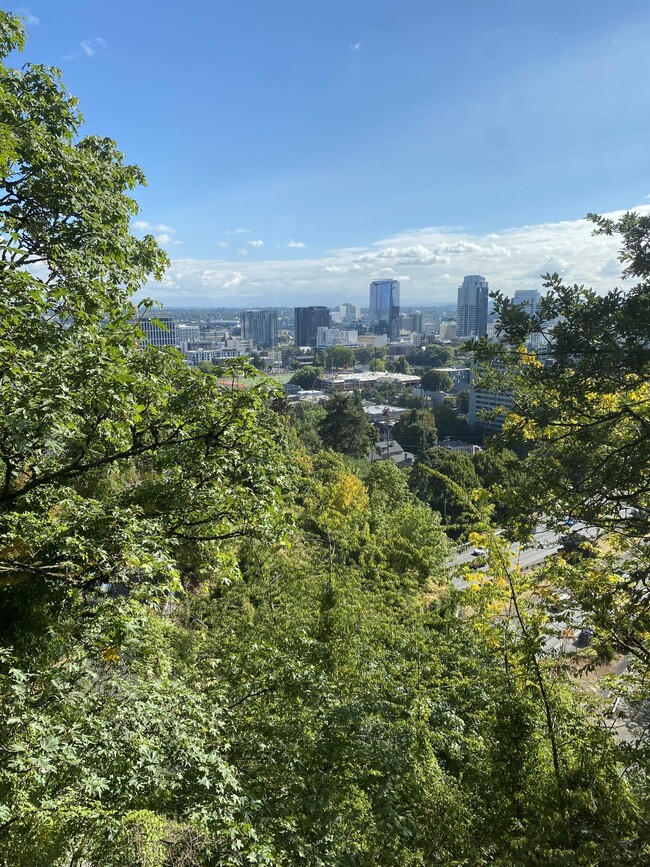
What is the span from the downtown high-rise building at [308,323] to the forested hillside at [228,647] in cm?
17981

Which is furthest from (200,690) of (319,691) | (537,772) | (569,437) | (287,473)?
(569,437)

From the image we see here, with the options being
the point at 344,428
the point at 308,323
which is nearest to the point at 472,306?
the point at 308,323

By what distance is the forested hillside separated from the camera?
355 centimetres

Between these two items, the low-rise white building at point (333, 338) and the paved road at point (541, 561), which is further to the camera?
the low-rise white building at point (333, 338)

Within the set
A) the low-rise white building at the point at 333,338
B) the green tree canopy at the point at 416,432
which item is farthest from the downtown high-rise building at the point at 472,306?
the green tree canopy at the point at 416,432

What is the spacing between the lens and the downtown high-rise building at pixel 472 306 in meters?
156

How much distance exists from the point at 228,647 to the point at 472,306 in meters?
167

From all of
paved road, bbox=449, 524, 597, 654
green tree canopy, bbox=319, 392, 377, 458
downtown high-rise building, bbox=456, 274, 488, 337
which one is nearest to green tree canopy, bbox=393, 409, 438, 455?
green tree canopy, bbox=319, 392, 377, 458

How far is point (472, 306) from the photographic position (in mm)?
160750

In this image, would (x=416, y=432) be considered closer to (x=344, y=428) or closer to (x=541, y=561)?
(x=344, y=428)

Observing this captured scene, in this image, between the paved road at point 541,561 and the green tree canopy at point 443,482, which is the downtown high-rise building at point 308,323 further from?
the paved road at point 541,561

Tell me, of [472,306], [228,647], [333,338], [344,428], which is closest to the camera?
[228,647]

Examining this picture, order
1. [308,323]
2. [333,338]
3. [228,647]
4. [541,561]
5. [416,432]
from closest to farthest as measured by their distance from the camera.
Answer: [228,647]
[541,561]
[416,432]
[333,338]
[308,323]

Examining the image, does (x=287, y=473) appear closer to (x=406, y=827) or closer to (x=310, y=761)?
(x=310, y=761)
